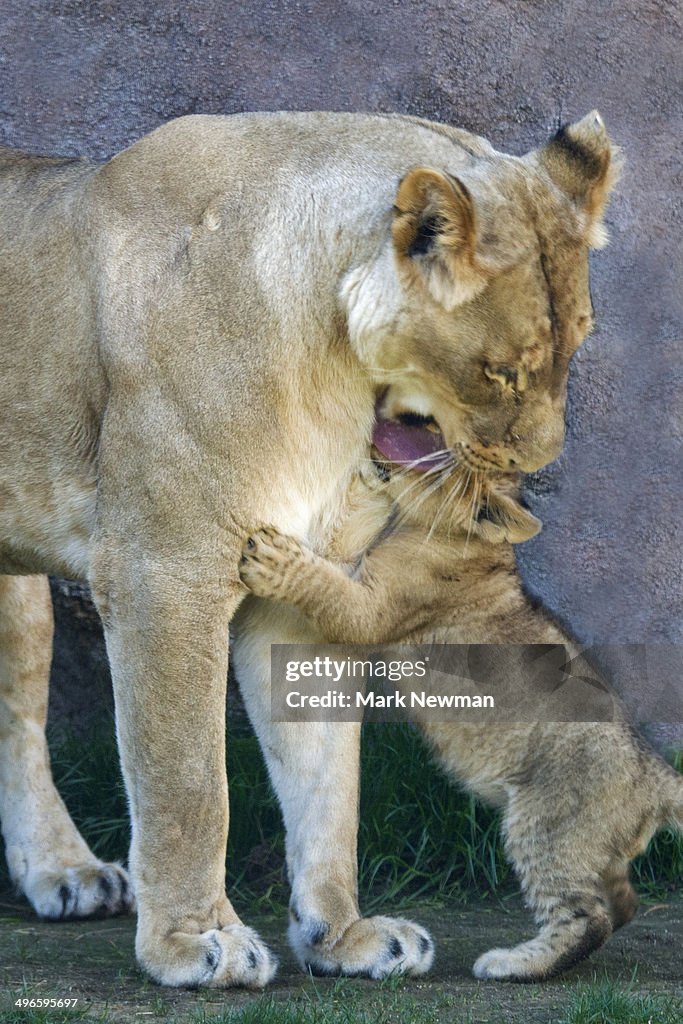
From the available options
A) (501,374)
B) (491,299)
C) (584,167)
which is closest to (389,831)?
(501,374)

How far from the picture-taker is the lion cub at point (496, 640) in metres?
3.79

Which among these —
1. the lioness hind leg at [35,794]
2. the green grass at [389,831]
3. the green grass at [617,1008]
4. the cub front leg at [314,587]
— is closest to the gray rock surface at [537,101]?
the lioness hind leg at [35,794]

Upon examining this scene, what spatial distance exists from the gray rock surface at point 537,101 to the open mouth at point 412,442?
142 centimetres

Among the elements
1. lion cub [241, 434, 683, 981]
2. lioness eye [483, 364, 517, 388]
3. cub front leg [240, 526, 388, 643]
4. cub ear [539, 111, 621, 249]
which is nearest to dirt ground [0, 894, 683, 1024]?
lion cub [241, 434, 683, 981]

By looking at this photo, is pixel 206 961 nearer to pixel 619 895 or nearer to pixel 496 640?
pixel 619 895

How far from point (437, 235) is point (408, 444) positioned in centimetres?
61

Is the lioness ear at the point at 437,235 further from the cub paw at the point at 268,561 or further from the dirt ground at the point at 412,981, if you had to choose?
the dirt ground at the point at 412,981

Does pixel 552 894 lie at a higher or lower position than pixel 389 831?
higher

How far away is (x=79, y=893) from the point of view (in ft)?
14.5

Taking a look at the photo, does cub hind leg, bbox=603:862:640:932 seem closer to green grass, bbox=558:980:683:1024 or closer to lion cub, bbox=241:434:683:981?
lion cub, bbox=241:434:683:981

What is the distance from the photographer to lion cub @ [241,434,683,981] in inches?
149

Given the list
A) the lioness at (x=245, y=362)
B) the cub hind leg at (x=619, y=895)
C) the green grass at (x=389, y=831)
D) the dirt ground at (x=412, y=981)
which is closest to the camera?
the dirt ground at (x=412, y=981)

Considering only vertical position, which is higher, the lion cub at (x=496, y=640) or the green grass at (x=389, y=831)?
the lion cub at (x=496, y=640)

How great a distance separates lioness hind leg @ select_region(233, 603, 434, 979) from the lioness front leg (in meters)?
0.27
